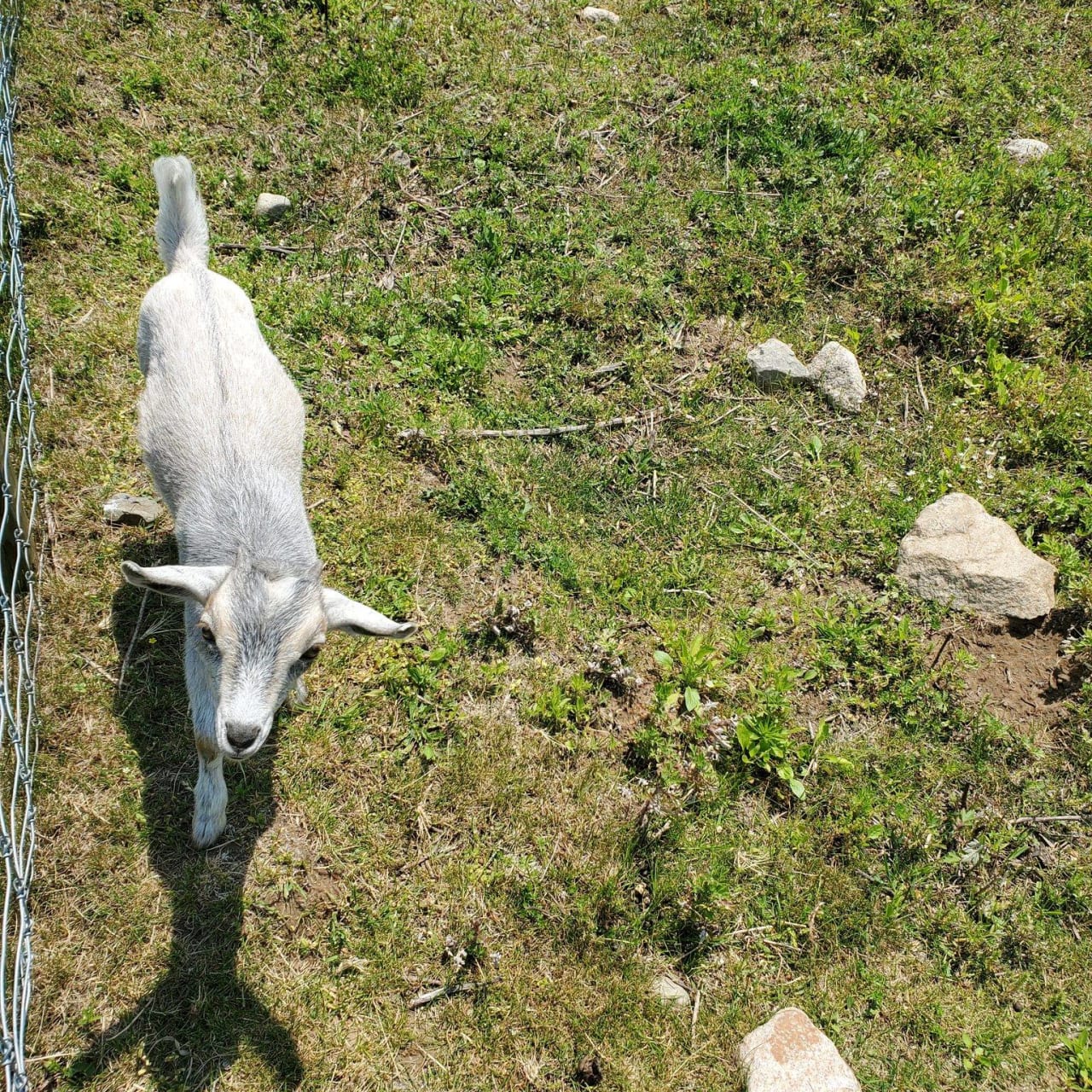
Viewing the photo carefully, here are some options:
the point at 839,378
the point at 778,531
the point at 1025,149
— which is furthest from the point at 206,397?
the point at 1025,149

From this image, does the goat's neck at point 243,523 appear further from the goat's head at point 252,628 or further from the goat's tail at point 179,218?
the goat's tail at point 179,218

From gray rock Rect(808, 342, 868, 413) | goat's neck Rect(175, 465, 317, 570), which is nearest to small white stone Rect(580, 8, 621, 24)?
gray rock Rect(808, 342, 868, 413)

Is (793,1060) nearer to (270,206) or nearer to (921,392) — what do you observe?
(921,392)

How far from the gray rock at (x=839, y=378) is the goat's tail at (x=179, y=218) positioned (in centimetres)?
424

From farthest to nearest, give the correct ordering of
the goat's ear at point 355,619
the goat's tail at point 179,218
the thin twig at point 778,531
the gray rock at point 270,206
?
the gray rock at point 270,206 → the thin twig at point 778,531 → the goat's tail at point 179,218 → the goat's ear at point 355,619

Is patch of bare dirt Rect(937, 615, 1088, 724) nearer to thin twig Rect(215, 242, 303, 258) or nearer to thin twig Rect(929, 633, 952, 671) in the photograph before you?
thin twig Rect(929, 633, 952, 671)

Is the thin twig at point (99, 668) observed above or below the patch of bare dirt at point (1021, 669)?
above

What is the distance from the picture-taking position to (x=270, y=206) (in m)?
6.71

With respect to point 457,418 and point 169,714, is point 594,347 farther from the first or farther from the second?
point 169,714

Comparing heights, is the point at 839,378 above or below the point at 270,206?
below

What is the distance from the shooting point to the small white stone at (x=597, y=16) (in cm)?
838

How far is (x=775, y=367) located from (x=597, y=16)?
4.33m

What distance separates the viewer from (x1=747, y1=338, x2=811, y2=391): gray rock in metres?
6.50

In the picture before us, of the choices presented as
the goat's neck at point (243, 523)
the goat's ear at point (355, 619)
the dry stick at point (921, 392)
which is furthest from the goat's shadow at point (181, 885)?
the dry stick at point (921, 392)
